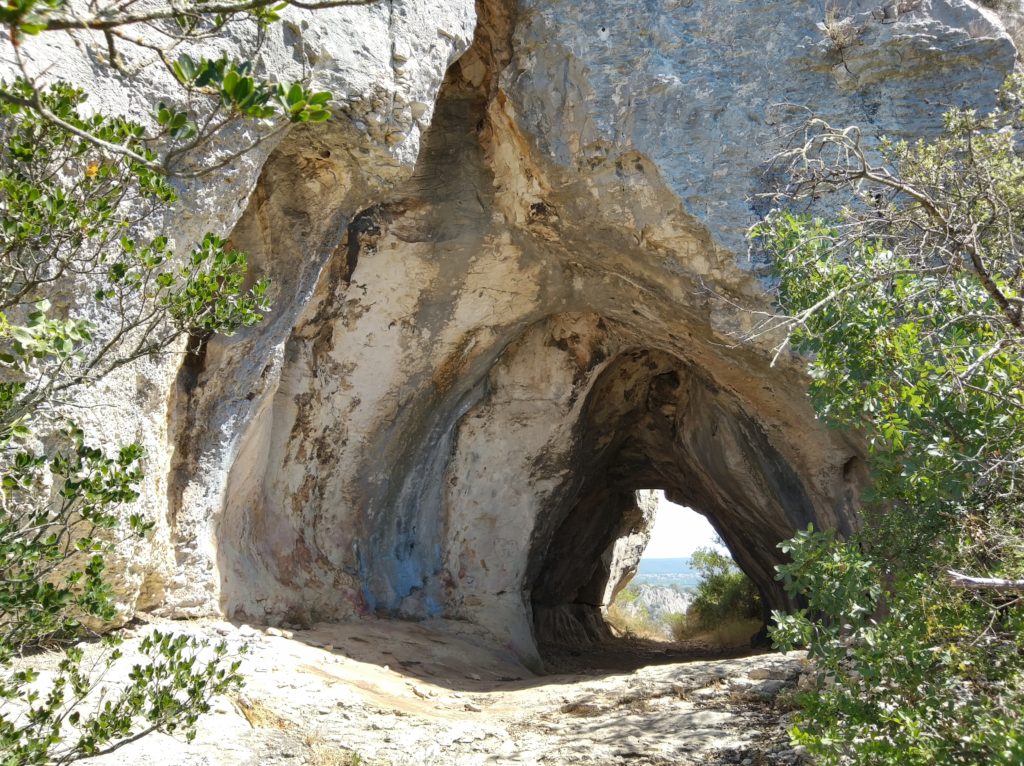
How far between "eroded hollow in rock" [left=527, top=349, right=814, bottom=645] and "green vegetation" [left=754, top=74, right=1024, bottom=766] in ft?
14.7

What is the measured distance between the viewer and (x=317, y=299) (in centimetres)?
665

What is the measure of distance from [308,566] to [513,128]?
12.5 feet

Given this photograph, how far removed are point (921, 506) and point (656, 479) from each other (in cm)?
844

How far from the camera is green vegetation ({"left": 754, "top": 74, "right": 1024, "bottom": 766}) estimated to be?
106 inches

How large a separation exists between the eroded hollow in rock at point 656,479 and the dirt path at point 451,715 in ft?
10.4

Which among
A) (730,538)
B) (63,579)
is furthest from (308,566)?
(730,538)

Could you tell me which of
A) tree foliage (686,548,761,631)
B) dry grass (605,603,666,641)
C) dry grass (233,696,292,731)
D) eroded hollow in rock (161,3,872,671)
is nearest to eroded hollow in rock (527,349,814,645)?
eroded hollow in rock (161,3,872,671)

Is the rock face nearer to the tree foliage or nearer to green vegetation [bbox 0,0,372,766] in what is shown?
green vegetation [bbox 0,0,372,766]

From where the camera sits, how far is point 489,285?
24.3 feet

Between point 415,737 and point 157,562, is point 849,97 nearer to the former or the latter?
point 415,737

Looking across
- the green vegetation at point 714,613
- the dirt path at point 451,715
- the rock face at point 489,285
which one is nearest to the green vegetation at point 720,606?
the green vegetation at point 714,613

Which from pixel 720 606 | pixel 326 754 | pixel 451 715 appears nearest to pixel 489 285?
pixel 451 715

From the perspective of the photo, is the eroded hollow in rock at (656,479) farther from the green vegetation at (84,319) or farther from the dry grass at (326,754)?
the green vegetation at (84,319)

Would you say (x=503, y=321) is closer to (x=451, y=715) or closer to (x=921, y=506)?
(x=451, y=715)
